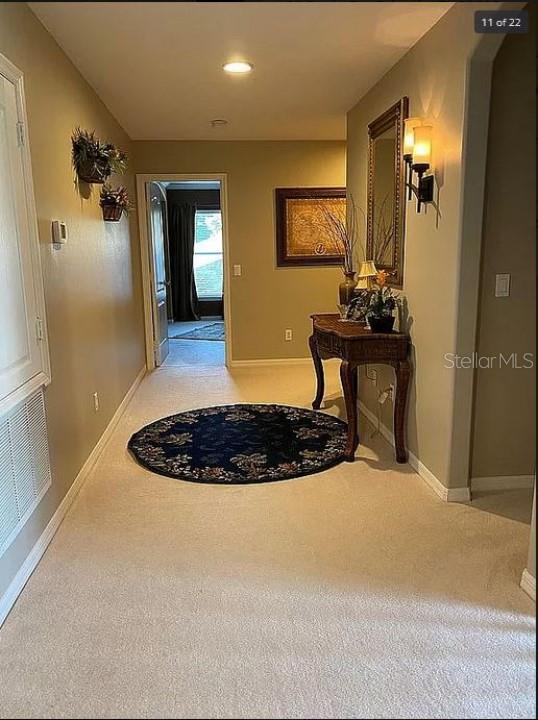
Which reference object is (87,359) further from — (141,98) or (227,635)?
(227,635)

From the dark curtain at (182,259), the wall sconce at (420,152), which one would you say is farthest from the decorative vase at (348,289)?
the dark curtain at (182,259)

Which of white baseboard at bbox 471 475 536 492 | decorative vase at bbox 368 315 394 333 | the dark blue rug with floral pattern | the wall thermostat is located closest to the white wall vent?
the wall thermostat

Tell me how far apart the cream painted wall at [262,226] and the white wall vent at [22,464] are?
11.5 feet

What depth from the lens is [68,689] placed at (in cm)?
150

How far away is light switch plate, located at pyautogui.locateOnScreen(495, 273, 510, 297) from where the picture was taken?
245 cm

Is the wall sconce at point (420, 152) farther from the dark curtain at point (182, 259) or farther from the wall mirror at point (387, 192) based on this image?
the dark curtain at point (182, 259)

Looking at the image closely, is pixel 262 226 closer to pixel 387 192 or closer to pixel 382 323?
pixel 387 192

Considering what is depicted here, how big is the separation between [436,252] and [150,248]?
363 cm

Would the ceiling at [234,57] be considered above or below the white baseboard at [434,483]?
above

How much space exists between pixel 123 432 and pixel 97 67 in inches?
89.4

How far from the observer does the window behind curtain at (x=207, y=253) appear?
9.73 metres

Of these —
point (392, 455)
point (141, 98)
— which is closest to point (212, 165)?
point (141, 98)

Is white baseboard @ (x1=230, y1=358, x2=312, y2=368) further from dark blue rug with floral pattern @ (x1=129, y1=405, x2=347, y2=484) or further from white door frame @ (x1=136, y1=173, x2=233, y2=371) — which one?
dark blue rug with floral pattern @ (x1=129, y1=405, x2=347, y2=484)

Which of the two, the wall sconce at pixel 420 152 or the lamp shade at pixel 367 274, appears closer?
the wall sconce at pixel 420 152
